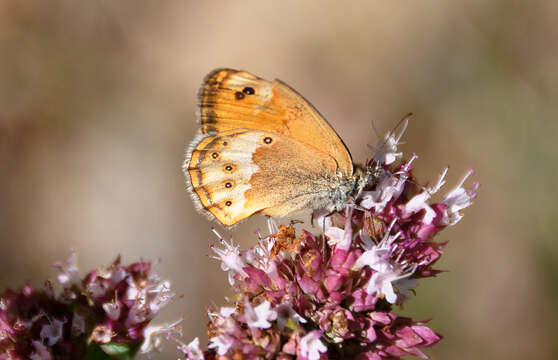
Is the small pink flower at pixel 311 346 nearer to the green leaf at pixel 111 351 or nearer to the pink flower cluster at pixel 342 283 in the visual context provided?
the pink flower cluster at pixel 342 283

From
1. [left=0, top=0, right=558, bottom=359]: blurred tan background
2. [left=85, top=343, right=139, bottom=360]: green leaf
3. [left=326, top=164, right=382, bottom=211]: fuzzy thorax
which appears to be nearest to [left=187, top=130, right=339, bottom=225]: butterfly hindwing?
[left=326, top=164, right=382, bottom=211]: fuzzy thorax

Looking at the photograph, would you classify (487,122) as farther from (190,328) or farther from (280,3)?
(190,328)

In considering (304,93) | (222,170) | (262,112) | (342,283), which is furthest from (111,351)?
(304,93)

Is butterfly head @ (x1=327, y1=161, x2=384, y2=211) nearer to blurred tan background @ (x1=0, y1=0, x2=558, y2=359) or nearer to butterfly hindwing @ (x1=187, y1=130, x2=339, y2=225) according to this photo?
butterfly hindwing @ (x1=187, y1=130, x2=339, y2=225)

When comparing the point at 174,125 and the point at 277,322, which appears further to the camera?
the point at 174,125

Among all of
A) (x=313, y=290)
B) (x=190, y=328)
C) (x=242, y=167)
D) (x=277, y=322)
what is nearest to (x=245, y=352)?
(x=277, y=322)

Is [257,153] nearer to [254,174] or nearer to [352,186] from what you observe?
[254,174]

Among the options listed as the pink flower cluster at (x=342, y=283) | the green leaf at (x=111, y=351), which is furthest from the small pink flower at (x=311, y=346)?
the green leaf at (x=111, y=351)
